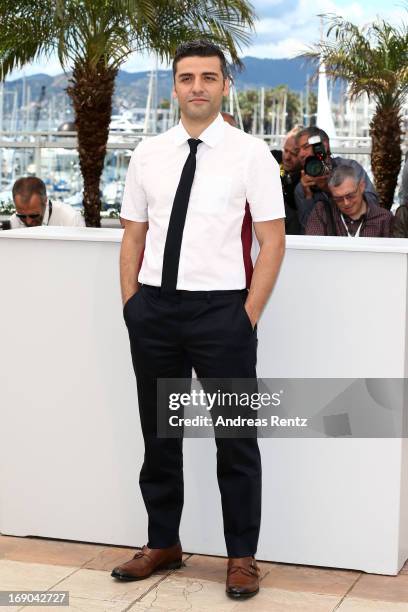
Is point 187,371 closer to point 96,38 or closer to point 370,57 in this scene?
point 96,38

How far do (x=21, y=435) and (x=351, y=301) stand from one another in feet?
4.49

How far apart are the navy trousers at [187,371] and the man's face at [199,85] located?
22.7 inches

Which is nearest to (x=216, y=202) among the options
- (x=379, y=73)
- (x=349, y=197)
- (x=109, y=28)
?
(x=349, y=197)

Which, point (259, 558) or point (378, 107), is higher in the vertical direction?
point (378, 107)

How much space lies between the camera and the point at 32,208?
21.1 ft

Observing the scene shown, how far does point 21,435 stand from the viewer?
429 centimetres

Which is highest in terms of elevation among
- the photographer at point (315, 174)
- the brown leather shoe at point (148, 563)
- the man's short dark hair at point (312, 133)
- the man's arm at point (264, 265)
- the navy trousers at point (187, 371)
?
the man's short dark hair at point (312, 133)

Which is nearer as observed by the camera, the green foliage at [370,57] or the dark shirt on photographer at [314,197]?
the dark shirt on photographer at [314,197]

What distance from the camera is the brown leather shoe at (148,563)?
3855 millimetres

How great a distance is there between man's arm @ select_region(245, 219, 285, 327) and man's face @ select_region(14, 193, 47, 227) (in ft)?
9.96

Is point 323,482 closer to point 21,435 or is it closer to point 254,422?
point 254,422

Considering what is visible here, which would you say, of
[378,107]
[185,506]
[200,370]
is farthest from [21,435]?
[378,107]

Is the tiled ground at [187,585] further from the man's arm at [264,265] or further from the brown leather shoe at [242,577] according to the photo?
the man's arm at [264,265]

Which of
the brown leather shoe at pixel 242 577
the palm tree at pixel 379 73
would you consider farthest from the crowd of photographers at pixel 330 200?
the palm tree at pixel 379 73
